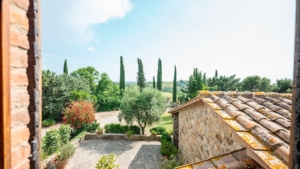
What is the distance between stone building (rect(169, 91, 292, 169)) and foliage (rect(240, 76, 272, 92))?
28174 millimetres

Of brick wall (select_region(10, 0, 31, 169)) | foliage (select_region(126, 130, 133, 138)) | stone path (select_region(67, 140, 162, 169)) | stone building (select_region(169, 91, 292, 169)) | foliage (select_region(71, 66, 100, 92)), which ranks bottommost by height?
stone path (select_region(67, 140, 162, 169))

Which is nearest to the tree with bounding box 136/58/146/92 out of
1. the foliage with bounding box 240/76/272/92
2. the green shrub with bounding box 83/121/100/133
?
the green shrub with bounding box 83/121/100/133

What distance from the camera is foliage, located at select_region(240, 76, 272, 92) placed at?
28.8 m

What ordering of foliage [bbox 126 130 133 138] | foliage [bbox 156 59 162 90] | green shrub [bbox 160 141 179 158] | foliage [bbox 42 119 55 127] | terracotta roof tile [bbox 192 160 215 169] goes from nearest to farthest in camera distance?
terracotta roof tile [bbox 192 160 215 169] → green shrub [bbox 160 141 179 158] → foliage [bbox 126 130 133 138] → foliage [bbox 42 119 55 127] → foliage [bbox 156 59 162 90]

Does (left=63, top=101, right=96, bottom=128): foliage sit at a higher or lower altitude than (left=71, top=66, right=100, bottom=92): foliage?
lower

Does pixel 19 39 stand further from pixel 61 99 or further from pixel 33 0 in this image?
pixel 61 99

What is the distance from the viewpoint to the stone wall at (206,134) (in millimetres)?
3676

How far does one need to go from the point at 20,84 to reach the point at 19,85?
11 mm

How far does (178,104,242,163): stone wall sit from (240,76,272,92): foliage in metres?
27.9

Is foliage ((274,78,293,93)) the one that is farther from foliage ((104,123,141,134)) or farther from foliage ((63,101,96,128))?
foliage ((63,101,96,128))

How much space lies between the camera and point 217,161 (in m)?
2.71

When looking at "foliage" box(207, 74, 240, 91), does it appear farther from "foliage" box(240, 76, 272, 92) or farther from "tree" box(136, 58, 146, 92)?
"tree" box(136, 58, 146, 92)

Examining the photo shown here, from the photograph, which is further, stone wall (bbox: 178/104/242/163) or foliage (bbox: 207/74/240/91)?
foliage (bbox: 207/74/240/91)

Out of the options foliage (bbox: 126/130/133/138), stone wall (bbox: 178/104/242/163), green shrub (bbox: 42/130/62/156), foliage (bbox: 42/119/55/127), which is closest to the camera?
stone wall (bbox: 178/104/242/163)
